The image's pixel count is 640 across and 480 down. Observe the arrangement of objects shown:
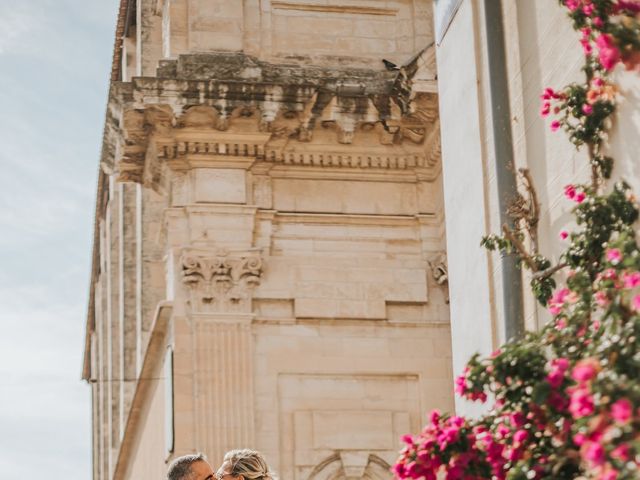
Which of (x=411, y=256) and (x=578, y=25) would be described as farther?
(x=411, y=256)

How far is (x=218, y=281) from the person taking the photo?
20031mm

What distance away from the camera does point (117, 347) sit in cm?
3603

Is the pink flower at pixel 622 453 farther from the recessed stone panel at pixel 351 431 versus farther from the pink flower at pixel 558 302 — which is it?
the recessed stone panel at pixel 351 431

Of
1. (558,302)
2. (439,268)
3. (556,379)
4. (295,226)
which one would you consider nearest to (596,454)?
(556,379)

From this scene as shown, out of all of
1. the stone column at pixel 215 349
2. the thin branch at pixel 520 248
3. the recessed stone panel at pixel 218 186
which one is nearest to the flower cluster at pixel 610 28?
the thin branch at pixel 520 248

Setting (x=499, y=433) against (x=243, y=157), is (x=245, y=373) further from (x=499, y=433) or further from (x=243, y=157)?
(x=499, y=433)

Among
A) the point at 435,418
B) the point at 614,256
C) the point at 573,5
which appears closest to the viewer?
the point at 614,256

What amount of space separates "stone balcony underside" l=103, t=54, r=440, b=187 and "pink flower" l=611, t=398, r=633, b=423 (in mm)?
13647

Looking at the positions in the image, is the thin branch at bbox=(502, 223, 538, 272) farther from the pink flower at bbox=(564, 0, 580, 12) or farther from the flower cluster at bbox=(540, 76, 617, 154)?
the pink flower at bbox=(564, 0, 580, 12)

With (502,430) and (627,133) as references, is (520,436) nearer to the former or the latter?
(502,430)

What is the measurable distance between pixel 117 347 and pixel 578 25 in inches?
1086

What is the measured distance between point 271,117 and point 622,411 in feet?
45.6

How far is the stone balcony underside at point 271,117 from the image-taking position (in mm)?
20125

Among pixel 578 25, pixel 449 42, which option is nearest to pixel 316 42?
pixel 449 42
